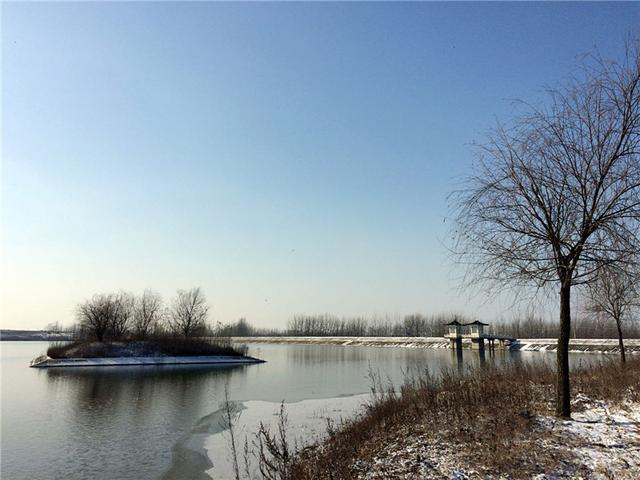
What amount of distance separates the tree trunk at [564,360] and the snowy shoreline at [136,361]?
167ft

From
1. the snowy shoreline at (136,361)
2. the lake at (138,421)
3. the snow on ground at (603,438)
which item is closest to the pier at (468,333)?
the snowy shoreline at (136,361)

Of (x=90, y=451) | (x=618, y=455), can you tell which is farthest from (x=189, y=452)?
(x=618, y=455)

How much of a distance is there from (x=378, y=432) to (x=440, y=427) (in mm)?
1842

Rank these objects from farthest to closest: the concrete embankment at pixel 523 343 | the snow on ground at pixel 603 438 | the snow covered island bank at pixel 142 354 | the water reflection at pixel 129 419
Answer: the concrete embankment at pixel 523 343 < the snow covered island bank at pixel 142 354 < the water reflection at pixel 129 419 < the snow on ground at pixel 603 438

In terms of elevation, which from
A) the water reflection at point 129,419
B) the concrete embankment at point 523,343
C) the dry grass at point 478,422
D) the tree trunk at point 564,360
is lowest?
the concrete embankment at point 523,343

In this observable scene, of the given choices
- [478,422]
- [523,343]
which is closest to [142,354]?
[478,422]

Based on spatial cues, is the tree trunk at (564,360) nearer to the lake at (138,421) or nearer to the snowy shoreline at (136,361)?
the lake at (138,421)

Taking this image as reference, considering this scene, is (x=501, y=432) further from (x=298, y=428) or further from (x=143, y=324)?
(x=143, y=324)

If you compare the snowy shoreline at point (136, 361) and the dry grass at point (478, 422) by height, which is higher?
the dry grass at point (478, 422)

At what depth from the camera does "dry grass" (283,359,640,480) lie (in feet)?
24.5

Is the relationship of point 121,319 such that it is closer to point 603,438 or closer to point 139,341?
point 139,341

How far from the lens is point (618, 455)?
6.95m

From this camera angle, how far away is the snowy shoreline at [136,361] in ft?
160

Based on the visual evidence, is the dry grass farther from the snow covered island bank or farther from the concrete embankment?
the snow covered island bank
